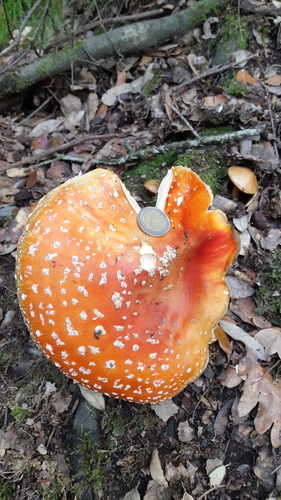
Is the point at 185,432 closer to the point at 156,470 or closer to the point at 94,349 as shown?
the point at 156,470

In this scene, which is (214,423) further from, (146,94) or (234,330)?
(146,94)

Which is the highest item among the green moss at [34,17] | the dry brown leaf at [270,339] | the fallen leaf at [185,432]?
the green moss at [34,17]

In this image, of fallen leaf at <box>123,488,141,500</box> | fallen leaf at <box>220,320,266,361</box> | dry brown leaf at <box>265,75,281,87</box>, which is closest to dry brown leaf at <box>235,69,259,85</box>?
dry brown leaf at <box>265,75,281,87</box>

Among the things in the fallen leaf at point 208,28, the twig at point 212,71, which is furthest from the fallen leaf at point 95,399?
the fallen leaf at point 208,28

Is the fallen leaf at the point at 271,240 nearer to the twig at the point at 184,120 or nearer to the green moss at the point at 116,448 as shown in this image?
the twig at the point at 184,120

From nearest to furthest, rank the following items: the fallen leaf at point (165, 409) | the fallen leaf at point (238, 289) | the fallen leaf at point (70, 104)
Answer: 1. the fallen leaf at point (165, 409)
2. the fallen leaf at point (238, 289)
3. the fallen leaf at point (70, 104)

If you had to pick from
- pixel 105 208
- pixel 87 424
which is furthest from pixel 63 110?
pixel 87 424

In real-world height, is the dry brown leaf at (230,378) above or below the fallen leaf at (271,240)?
below
